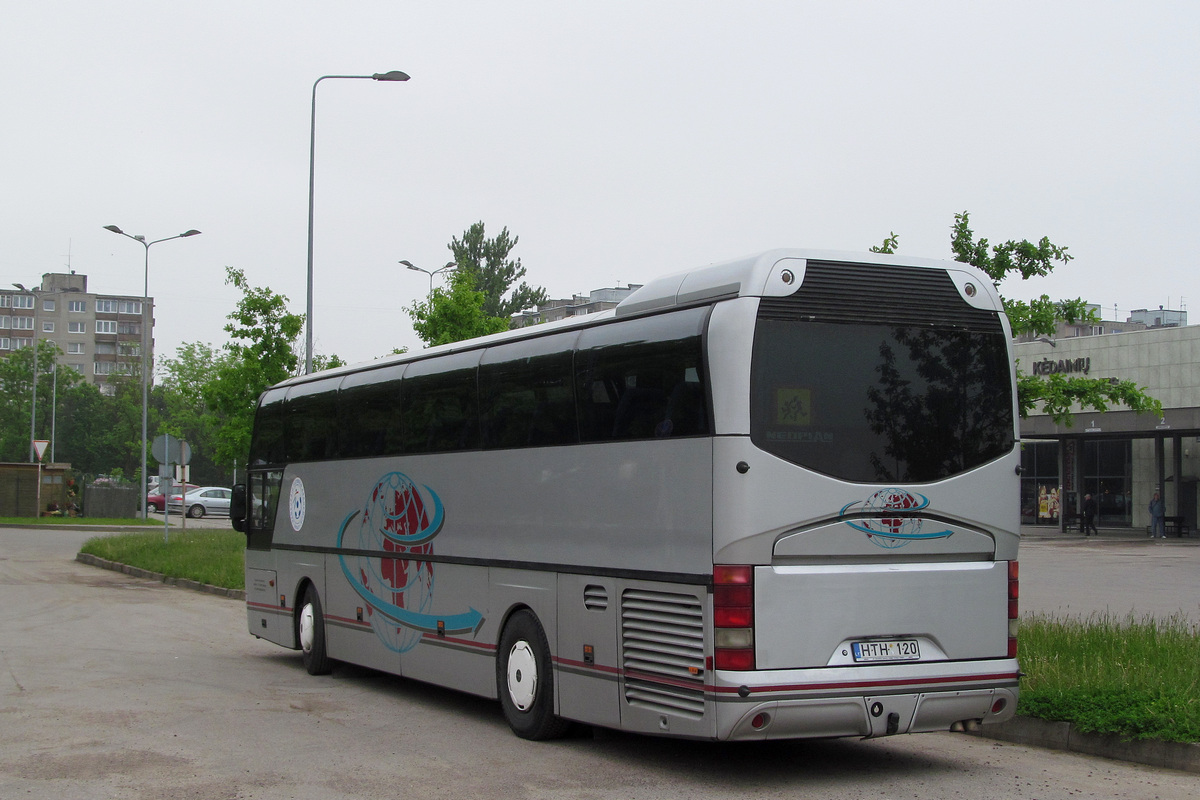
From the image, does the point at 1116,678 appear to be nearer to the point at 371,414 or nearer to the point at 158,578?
the point at 371,414

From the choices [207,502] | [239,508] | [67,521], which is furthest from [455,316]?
[207,502]

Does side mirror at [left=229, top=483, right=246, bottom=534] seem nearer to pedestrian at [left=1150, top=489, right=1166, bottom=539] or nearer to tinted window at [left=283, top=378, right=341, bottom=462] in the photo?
tinted window at [left=283, top=378, right=341, bottom=462]

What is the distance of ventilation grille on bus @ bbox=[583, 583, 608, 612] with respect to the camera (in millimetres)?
8953

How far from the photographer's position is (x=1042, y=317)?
48.9 ft

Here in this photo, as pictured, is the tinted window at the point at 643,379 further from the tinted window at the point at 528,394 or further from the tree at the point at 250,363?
the tree at the point at 250,363

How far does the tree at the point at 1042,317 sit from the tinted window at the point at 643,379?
580cm

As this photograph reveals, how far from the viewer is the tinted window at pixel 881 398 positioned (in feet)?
26.3

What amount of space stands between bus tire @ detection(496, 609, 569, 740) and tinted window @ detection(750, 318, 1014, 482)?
9.38ft

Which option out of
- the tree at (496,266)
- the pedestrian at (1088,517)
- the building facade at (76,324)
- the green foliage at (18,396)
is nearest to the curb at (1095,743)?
the pedestrian at (1088,517)

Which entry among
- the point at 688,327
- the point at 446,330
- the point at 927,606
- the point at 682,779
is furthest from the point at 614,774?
the point at 446,330

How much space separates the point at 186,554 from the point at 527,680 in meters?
21.4

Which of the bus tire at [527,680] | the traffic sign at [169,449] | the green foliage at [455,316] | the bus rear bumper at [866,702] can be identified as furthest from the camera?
the green foliage at [455,316]

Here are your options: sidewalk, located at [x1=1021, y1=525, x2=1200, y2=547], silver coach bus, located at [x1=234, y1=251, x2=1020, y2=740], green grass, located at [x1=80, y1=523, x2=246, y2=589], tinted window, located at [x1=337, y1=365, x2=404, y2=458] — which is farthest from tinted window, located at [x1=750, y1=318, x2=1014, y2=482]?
sidewalk, located at [x1=1021, y1=525, x2=1200, y2=547]

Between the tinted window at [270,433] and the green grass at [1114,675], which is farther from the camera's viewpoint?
the tinted window at [270,433]
